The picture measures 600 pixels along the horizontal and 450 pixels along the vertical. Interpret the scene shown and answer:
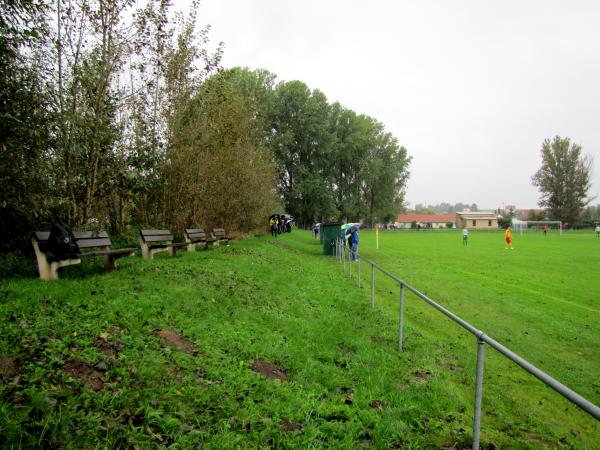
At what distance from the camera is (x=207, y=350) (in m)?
4.83

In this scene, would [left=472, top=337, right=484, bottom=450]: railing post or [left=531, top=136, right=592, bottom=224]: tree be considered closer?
[left=472, top=337, right=484, bottom=450]: railing post

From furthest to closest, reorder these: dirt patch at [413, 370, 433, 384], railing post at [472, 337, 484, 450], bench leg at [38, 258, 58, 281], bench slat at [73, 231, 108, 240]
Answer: bench slat at [73, 231, 108, 240] → bench leg at [38, 258, 58, 281] → dirt patch at [413, 370, 433, 384] → railing post at [472, 337, 484, 450]

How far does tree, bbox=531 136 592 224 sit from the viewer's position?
8844cm

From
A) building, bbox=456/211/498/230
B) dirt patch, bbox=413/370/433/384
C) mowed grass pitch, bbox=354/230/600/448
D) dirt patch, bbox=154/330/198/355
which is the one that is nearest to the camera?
dirt patch, bbox=154/330/198/355

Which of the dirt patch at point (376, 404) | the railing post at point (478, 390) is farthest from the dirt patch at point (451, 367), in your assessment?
the railing post at point (478, 390)

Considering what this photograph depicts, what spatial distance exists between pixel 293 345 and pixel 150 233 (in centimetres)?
559

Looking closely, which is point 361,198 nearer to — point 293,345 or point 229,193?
point 229,193

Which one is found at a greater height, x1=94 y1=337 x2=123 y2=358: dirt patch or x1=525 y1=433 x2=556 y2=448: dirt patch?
x1=94 y1=337 x2=123 y2=358: dirt patch

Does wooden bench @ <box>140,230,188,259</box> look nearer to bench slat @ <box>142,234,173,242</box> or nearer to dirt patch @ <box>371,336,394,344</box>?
bench slat @ <box>142,234,173,242</box>

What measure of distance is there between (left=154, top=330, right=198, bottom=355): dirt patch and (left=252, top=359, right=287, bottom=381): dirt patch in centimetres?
75

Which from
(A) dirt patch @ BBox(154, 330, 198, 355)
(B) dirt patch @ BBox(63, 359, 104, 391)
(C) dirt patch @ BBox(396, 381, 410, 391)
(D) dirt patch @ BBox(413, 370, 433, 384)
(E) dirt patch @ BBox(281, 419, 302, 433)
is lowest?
(D) dirt patch @ BBox(413, 370, 433, 384)

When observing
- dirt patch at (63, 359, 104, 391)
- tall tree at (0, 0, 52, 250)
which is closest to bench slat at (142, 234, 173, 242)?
tall tree at (0, 0, 52, 250)

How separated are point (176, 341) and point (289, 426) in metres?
1.86

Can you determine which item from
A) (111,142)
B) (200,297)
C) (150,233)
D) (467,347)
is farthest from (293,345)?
(111,142)
